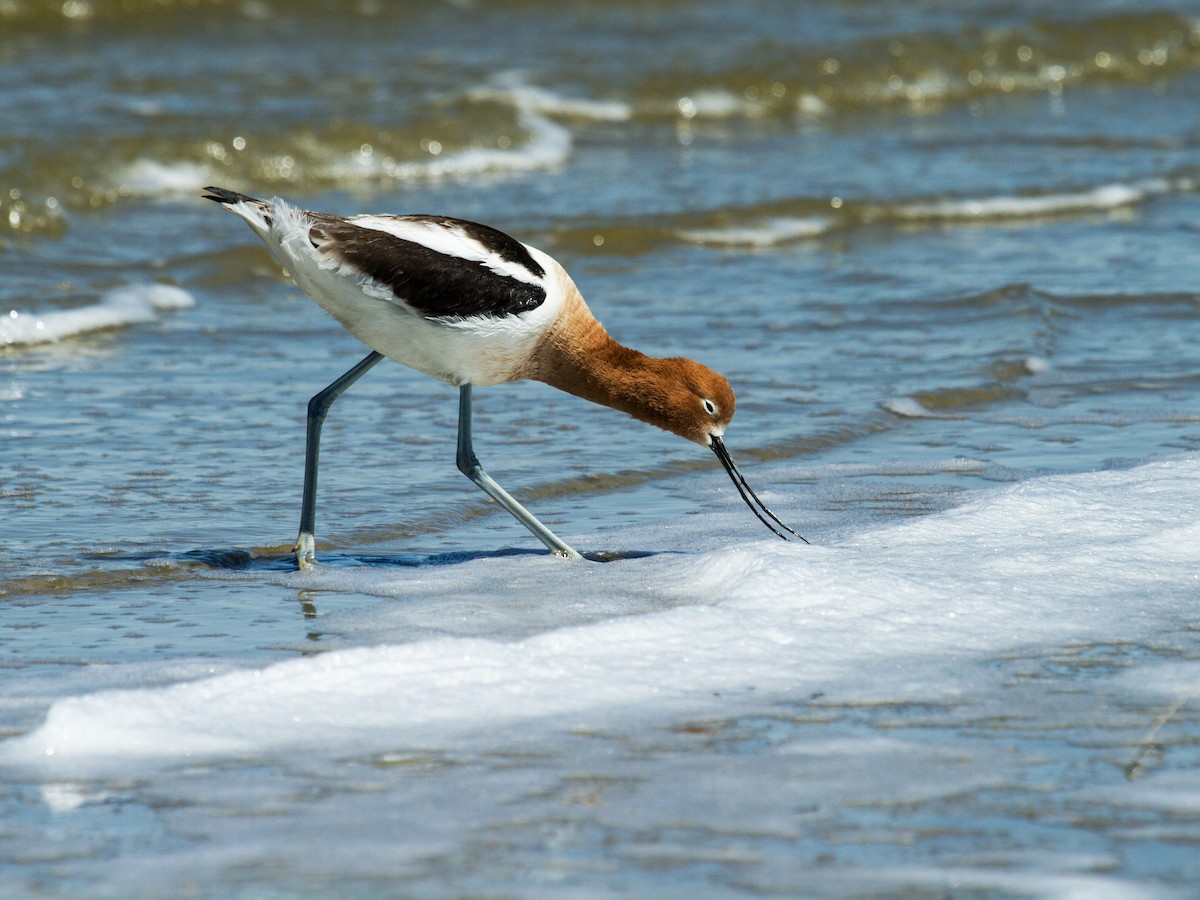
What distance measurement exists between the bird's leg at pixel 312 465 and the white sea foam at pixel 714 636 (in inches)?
4.3

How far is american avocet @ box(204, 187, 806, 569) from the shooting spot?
5.36m

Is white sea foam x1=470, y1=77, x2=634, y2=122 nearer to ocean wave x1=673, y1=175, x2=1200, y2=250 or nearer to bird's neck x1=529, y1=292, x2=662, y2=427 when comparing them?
ocean wave x1=673, y1=175, x2=1200, y2=250

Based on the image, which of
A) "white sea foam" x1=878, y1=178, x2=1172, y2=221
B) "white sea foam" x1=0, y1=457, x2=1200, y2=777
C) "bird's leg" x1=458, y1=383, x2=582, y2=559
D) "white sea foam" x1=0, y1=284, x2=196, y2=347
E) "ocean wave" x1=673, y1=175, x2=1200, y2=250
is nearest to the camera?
"white sea foam" x1=0, y1=457, x2=1200, y2=777

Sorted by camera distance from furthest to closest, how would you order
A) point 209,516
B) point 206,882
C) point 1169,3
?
1. point 1169,3
2. point 209,516
3. point 206,882

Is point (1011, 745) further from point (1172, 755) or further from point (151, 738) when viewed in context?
point (151, 738)

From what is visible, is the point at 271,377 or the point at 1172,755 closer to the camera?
the point at 1172,755

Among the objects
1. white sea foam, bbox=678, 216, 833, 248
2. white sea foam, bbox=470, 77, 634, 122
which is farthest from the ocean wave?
white sea foam, bbox=470, 77, 634, 122

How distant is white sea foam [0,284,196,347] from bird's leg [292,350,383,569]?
11.2 ft

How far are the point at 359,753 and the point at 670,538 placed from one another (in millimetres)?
2239

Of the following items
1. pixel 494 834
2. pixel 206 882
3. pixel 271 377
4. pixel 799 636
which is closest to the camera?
pixel 206 882

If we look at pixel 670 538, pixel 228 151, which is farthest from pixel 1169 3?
pixel 670 538

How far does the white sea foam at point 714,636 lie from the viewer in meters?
3.85

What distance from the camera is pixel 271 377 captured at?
319 inches

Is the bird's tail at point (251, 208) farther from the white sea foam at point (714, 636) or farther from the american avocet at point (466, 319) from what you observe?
the white sea foam at point (714, 636)
